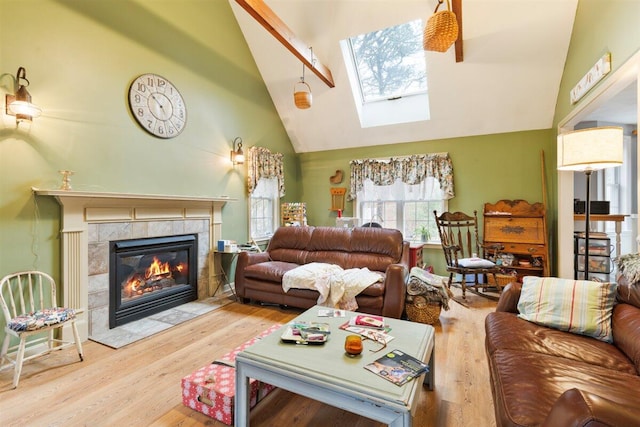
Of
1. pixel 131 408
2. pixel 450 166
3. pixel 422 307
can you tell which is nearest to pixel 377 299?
pixel 422 307

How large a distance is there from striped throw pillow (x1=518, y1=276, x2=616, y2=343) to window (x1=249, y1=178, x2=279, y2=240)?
3834mm

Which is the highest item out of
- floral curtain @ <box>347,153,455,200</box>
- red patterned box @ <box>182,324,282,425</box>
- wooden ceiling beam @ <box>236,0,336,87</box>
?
wooden ceiling beam @ <box>236,0,336,87</box>

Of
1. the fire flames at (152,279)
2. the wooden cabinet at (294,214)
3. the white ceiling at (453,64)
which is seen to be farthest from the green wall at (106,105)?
the wooden cabinet at (294,214)

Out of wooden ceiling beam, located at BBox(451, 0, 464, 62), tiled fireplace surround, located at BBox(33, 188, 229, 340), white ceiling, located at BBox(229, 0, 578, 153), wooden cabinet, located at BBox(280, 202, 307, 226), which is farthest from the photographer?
wooden cabinet, located at BBox(280, 202, 307, 226)

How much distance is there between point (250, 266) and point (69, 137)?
2.17 m

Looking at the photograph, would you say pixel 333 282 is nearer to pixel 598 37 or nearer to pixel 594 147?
pixel 594 147

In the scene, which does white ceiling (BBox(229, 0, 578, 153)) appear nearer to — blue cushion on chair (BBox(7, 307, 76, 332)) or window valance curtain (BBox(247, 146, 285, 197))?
window valance curtain (BBox(247, 146, 285, 197))

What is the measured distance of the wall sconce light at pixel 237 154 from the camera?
439 cm

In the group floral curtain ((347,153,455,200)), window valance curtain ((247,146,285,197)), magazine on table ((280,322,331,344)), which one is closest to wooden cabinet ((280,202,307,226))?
window valance curtain ((247,146,285,197))

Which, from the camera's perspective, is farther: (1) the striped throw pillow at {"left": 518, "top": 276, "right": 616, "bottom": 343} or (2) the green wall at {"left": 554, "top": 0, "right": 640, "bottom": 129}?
(2) the green wall at {"left": 554, "top": 0, "right": 640, "bottom": 129}

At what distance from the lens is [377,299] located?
297 centimetres

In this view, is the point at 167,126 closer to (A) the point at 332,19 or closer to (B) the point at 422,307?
(A) the point at 332,19

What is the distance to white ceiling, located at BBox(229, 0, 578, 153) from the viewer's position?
3545mm

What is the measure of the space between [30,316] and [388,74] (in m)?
5.19
